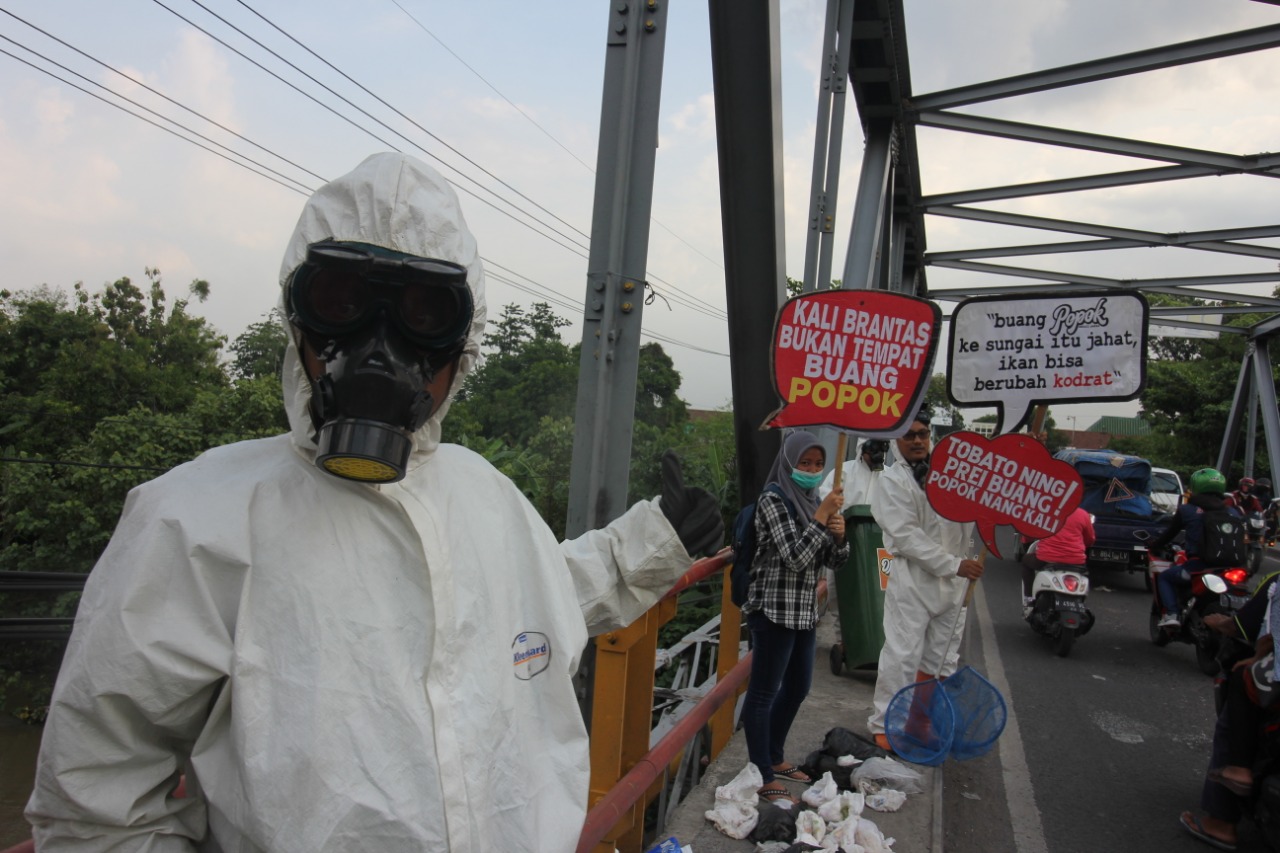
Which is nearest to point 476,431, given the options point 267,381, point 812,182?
point 267,381

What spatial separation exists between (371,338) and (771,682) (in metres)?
2.92

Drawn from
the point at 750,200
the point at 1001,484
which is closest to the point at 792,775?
the point at 1001,484

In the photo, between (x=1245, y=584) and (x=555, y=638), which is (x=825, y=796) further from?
(x=1245, y=584)

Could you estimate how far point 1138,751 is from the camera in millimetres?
5402

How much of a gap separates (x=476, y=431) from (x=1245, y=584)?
30.4 feet

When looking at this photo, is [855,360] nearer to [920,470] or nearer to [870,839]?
[920,470]

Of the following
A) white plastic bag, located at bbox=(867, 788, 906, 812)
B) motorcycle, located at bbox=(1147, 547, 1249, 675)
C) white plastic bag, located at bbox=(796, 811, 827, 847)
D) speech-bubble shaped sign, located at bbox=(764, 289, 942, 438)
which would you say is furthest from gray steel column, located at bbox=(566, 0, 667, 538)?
motorcycle, located at bbox=(1147, 547, 1249, 675)

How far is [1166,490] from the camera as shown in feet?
51.0

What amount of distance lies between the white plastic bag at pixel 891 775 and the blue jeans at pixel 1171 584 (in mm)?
4761

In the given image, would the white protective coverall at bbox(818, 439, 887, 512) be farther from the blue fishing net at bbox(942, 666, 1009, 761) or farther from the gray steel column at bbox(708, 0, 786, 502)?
the blue fishing net at bbox(942, 666, 1009, 761)

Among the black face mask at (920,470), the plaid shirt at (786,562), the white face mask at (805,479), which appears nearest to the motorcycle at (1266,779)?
the black face mask at (920,470)

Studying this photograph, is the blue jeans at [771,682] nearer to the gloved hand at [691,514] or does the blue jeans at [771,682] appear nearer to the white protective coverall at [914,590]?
the white protective coverall at [914,590]

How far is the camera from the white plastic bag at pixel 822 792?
3.79 metres

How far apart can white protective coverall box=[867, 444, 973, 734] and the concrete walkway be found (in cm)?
34
